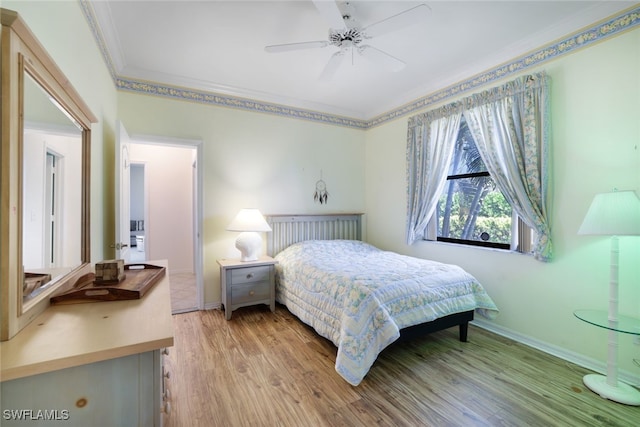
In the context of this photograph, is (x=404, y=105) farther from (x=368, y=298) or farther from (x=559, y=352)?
(x=559, y=352)

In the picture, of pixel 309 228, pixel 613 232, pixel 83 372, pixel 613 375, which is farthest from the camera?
pixel 309 228

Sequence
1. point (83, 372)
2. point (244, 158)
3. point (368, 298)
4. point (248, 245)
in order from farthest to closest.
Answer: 1. point (244, 158)
2. point (248, 245)
3. point (368, 298)
4. point (83, 372)

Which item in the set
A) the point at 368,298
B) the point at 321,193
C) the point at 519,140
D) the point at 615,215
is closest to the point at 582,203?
the point at 615,215

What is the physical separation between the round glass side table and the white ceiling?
2.24m

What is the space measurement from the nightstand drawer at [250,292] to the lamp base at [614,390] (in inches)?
113

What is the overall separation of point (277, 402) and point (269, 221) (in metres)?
2.27

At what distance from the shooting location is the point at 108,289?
3.99ft

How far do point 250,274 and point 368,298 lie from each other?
1.63m

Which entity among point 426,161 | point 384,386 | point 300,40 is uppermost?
point 300,40

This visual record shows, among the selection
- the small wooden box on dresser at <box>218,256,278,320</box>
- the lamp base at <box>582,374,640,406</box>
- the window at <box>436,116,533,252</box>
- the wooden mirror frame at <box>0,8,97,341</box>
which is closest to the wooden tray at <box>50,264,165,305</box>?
the wooden mirror frame at <box>0,8,97,341</box>

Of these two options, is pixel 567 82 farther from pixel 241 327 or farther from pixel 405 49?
pixel 241 327

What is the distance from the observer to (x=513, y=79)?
2664 mm

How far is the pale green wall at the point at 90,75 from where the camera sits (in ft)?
4.13

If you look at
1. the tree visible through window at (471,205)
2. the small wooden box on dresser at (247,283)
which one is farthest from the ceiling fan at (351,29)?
the small wooden box on dresser at (247,283)
